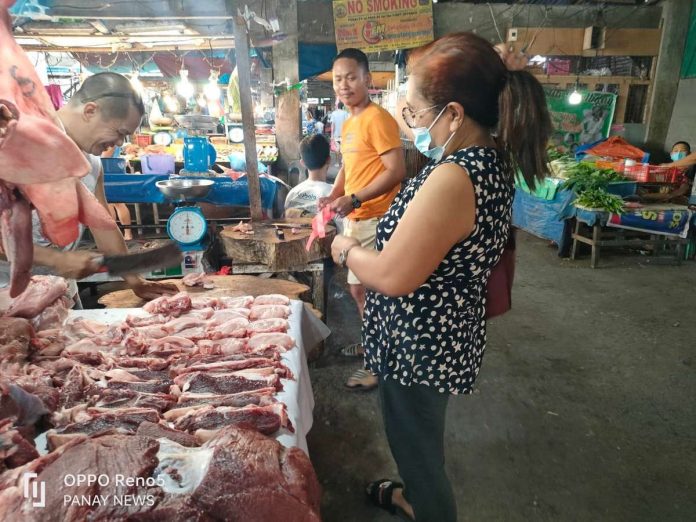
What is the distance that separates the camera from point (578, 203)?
24.4 ft

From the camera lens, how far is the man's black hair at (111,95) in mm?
2488

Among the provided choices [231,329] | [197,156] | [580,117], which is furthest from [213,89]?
[580,117]

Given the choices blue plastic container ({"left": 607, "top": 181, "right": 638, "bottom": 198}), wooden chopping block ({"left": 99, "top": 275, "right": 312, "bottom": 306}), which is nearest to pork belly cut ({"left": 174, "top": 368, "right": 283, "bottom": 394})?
wooden chopping block ({"left": 99, "top": 275, "right": 312, "bottom": 306})

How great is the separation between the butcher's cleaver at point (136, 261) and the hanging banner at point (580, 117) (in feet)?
34.0

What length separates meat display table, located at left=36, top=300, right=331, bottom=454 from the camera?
5.97 feet

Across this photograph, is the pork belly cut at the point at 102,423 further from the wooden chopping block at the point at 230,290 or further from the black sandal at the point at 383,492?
the wooden chopping block at the point at 230,290

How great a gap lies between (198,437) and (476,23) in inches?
361

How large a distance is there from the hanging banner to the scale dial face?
8.63 meters

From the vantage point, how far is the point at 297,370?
2.26 metres

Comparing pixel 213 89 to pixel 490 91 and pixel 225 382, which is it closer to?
pixel 225 382

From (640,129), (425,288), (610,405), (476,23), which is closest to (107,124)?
(425,288)

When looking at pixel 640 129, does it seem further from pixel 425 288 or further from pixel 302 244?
pixel 425 288

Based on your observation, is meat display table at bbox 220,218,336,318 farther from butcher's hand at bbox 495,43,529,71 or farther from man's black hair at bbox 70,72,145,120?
butcher's hand at bbox 495,43,529,71

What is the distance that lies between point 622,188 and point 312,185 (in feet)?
18.8
